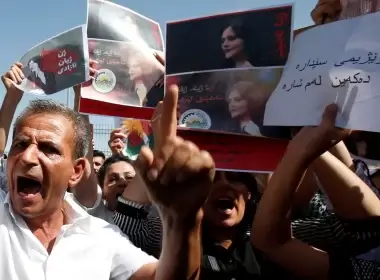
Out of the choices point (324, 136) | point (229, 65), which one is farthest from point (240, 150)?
point (324, 136)

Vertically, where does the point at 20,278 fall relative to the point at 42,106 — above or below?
below

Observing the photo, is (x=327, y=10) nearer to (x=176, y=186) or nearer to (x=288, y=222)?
(x=288, y=222)

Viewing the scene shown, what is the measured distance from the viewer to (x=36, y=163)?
1744mm

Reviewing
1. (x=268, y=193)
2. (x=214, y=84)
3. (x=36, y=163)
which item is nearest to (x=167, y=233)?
(x=268, y=193)

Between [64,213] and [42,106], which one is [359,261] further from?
[42,106]

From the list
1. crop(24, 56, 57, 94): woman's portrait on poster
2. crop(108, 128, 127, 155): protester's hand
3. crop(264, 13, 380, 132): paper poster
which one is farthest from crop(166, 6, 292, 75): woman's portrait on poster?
crop(108, 128, 127, 155): protester's hand

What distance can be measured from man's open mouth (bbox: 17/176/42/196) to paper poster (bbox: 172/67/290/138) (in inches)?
30.3

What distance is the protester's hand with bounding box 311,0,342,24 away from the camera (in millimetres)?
2125

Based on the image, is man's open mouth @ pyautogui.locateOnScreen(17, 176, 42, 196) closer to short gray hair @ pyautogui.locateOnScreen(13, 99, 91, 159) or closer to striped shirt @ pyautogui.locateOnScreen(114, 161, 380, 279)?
short gray hair @ pyautogui.locateOnScreen(13, 99, 91, 159)

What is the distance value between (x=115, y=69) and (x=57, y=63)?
354 millimetres

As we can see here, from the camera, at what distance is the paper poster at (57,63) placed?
8.63 feet

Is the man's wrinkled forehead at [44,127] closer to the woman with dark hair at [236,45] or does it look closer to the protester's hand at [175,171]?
the protester's hand at [175,171]

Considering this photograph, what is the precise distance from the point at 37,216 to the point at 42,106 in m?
0.42

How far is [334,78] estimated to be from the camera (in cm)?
175
